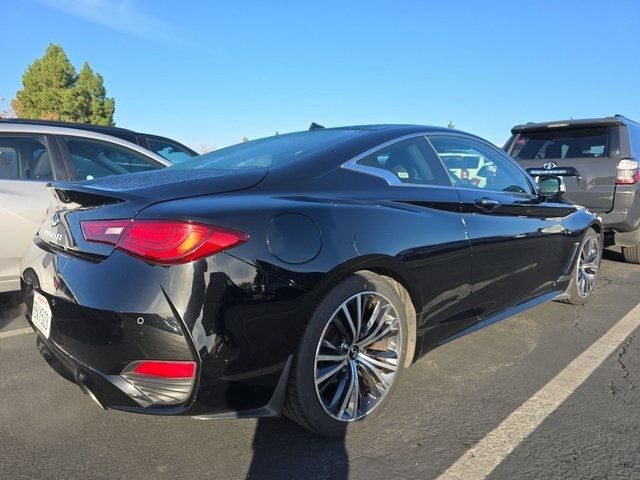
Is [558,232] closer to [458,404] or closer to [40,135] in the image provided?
[458,404]

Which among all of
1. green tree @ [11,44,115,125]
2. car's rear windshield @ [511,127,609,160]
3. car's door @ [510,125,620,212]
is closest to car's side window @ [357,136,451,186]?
car's door @ [510,125,620,212]

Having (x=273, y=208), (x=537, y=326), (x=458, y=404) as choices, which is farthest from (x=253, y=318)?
(x=537, y=326)

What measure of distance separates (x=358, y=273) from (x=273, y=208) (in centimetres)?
53

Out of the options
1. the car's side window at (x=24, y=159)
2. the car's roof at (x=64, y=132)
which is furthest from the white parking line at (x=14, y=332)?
the car's roof at (x=64, y=132)

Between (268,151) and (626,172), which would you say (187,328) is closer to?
(268,151)

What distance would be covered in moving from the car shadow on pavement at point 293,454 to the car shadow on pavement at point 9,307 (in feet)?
9.09

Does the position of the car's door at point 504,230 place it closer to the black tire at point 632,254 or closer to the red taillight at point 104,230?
the red taillight at point 104,230

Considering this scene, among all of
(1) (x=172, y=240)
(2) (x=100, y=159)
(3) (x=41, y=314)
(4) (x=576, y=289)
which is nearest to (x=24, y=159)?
(2) (x=100, y=159)

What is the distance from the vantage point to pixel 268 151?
10.1 ft

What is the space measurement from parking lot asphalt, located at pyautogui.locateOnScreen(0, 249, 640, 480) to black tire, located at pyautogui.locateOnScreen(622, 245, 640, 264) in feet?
12.2

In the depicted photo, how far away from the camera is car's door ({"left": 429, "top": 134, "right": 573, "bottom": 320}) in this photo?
10.5 feet

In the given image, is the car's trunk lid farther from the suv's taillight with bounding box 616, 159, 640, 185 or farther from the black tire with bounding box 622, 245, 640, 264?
the black tire with bounding box 622, 245, 640, 264

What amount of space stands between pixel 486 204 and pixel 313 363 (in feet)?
5.51

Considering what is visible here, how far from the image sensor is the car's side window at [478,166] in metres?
3.33
